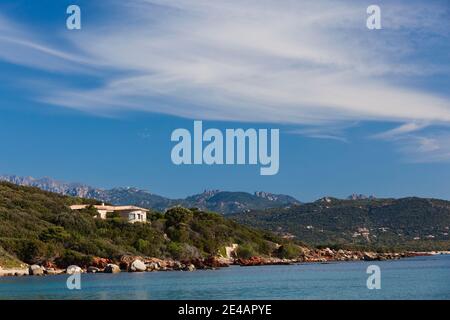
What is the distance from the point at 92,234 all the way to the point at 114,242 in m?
2.60

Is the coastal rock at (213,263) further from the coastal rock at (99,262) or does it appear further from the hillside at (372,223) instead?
the hillside at (372,223)

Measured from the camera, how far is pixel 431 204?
559 ft

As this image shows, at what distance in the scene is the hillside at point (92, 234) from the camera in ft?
209

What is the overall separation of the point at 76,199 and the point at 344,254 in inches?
1744

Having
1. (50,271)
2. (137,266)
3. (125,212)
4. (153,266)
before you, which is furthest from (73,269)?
(125,212)

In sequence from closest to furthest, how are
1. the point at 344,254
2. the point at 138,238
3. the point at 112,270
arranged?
1. the point at 112,270
2. the point at 138,238
3. the point at 344,254

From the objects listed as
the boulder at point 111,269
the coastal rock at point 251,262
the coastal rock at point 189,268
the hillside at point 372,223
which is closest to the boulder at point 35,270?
the boulder at point 111,269

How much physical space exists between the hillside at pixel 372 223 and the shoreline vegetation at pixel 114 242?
5368 cm

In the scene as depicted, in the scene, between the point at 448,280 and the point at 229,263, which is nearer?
the point at 448,280

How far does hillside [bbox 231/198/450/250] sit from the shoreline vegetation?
5368cm

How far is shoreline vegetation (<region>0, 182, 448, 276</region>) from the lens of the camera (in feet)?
205
